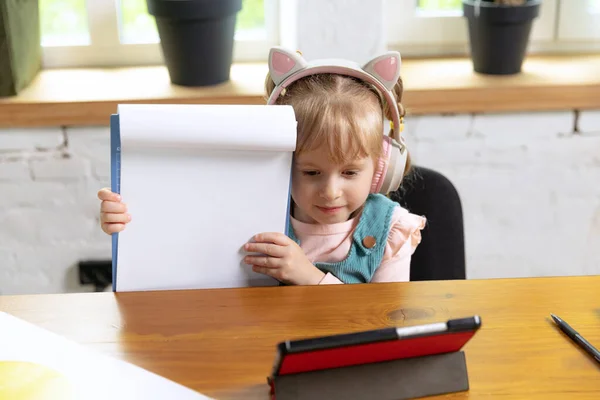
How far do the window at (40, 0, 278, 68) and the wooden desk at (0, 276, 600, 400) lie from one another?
126 centimetres

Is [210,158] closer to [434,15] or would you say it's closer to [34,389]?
[34,389]

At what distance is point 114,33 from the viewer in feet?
6.58

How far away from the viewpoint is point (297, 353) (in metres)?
0.63

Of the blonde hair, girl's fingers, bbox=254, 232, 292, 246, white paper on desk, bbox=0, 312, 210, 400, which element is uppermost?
the blonde hair

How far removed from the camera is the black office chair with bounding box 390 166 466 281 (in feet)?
4.00

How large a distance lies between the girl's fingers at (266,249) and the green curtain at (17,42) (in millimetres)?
1047

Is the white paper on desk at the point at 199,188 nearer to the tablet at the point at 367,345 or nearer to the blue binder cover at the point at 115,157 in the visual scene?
the blue binder cover at the point at 115,157

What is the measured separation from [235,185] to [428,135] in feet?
3.34

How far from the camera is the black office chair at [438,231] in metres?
1.22

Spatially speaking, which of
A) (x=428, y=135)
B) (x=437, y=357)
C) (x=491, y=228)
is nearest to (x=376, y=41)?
(x=428, y=135)

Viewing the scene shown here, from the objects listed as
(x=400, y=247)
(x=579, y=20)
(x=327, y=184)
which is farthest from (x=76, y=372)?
(x=579, y=20)

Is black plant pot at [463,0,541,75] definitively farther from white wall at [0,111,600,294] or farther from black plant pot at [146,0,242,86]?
black plant pot at [146,0,242,86]

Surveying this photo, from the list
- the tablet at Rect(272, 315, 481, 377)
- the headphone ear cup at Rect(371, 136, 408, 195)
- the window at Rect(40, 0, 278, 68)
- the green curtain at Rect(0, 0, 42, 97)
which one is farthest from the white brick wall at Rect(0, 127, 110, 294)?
the tablet at Rect(272, 315, 481, 377)

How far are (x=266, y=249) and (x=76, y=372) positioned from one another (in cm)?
31
